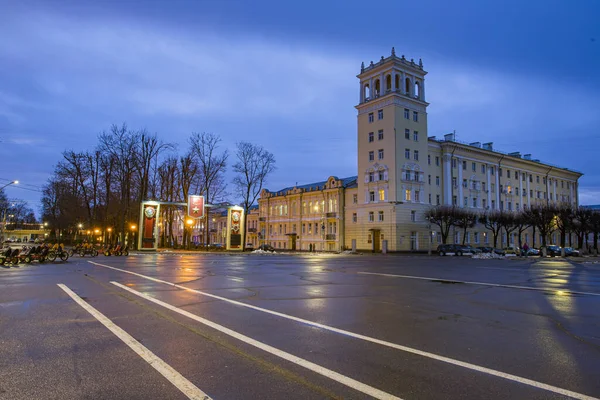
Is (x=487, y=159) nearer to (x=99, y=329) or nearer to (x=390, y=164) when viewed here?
(x=390, y=164)

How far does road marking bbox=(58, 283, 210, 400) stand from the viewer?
14.2ft

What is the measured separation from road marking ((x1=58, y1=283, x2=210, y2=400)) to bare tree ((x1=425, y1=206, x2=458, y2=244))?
57.0 meters

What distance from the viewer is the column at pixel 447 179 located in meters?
68.2

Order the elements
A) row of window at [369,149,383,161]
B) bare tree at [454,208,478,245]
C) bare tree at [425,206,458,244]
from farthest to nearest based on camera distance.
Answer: row of window at [369,149,383,161] → bare tree at [454,208,478,245] → bare tree at [425,206,458,244]

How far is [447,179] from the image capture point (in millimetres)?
68562

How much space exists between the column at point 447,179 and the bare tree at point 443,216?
661cm

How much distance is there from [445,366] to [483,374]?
0.47 meters

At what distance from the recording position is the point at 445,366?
532 cm

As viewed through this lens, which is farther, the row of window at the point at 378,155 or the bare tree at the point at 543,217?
the row of window at the point at 378,155

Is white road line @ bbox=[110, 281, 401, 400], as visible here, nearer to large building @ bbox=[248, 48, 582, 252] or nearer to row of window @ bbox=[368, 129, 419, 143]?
large building @ bbox=[248, 48, 582, 252]

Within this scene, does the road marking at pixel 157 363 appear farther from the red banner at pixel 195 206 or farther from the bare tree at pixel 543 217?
the bare tree at pixel 543 217

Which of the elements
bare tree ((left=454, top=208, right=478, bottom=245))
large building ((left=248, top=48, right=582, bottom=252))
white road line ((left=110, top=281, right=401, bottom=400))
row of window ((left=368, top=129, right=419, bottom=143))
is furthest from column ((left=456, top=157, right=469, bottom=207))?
white road line ((left=110, top=281, right=401, bottom=400))

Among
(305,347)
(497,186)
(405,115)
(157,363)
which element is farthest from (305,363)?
(497,186)

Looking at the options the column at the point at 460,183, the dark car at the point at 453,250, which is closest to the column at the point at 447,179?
the column at the point at 460,183
